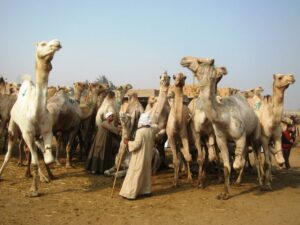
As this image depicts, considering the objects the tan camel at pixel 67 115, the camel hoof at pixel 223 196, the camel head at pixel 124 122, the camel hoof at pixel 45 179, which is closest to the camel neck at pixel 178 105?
the camel head at pixel 124 122

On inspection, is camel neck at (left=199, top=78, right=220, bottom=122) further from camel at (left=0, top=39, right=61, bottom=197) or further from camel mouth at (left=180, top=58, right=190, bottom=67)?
camel at (left=0, top=39, right=61, bottom=197)

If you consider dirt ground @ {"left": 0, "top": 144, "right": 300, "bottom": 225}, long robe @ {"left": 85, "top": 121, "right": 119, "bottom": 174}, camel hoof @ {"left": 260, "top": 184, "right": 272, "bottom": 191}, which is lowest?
camel hoof @ {"left": 260, "top": 184, "right": 272, "bottom": 191}

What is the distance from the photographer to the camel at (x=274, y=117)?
360 inches

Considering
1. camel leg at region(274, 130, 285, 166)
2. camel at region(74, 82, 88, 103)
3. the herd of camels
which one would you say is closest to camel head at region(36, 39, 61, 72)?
the herd of camels

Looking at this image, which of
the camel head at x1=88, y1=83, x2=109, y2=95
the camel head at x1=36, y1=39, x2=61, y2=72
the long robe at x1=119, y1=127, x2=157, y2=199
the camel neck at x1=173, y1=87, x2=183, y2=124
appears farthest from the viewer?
the camel head at x1=88, y1=83, x2=109, y2=95

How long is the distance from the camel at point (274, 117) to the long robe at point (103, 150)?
12.9 feet

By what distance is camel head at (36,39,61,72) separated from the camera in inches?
301

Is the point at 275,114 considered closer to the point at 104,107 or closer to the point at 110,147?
the point at 110,147

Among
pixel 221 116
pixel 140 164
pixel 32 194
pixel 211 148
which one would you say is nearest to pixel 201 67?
pixel 221 116

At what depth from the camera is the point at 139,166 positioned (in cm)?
806

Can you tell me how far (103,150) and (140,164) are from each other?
293 cm

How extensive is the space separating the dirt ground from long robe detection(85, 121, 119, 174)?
542 millimetres

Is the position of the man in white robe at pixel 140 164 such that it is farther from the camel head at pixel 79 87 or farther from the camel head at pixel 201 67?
the camel head at pixel 79 87

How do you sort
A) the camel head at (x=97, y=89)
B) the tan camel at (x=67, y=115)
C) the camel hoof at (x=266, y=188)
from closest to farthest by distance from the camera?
the camel hoof at (x=266, y=188), the tan camel at (x=67, y=115), the camel head at (x=97, y=89)
